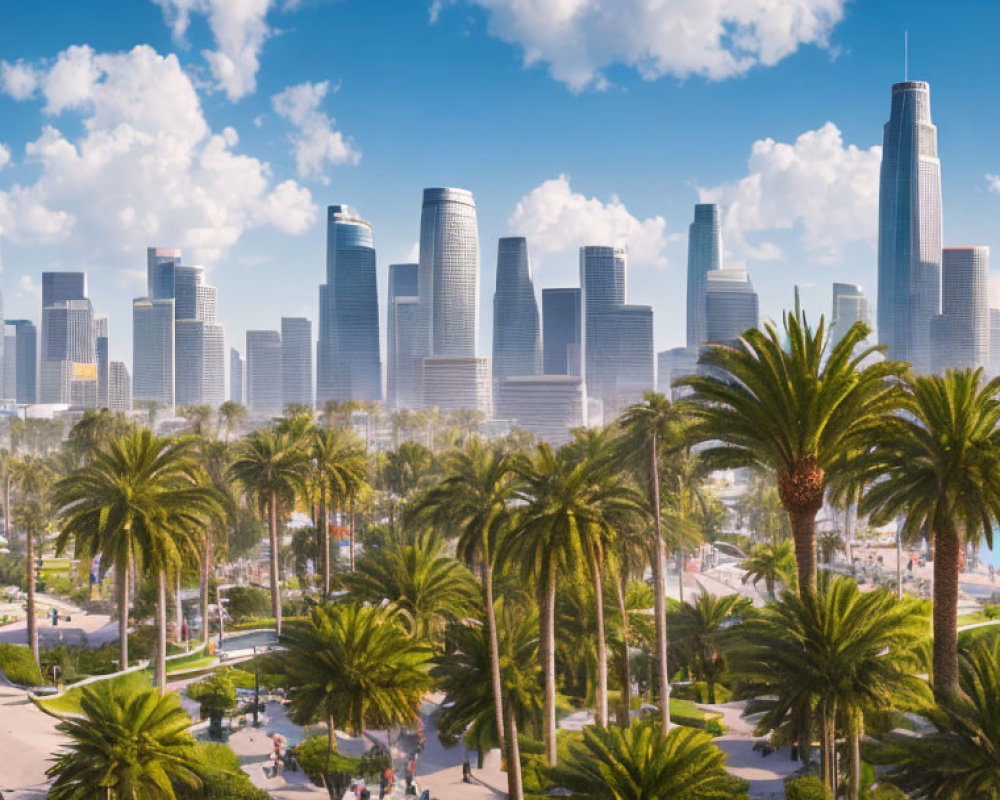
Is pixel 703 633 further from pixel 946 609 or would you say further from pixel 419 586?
pixel 946 609

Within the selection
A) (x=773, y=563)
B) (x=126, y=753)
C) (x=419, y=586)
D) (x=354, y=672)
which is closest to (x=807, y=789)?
(x=354, y=672)

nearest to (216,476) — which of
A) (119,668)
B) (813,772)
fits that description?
(119,668)

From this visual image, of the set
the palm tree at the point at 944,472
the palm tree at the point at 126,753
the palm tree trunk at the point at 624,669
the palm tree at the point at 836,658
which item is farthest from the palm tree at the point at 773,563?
the palm tree at the point at 126,753

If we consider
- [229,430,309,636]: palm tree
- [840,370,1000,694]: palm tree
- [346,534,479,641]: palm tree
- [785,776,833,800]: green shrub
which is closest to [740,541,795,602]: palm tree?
[346,534,479,641]: palm tree

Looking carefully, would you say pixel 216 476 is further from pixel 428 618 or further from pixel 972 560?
pixel 972 560

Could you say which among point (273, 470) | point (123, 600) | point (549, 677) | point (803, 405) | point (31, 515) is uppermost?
point (803, 405)

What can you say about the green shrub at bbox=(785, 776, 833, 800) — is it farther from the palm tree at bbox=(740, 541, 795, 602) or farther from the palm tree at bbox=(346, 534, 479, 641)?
the palm tree at bbox=(740, 541, 795, 602)

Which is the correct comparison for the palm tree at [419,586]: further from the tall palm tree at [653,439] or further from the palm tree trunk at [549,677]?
the tall palm tree at [653,439]
